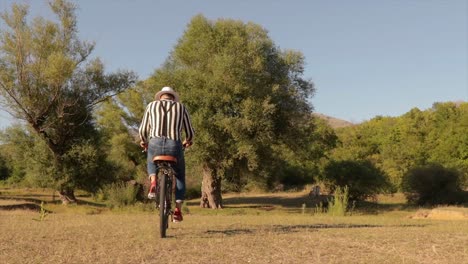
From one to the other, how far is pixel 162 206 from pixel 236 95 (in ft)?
66.3

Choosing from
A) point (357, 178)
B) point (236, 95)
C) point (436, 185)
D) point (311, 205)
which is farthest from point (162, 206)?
point (436, 185)

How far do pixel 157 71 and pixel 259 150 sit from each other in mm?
8504

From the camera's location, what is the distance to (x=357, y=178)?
34.5 meters

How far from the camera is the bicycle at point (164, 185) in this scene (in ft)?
22.2

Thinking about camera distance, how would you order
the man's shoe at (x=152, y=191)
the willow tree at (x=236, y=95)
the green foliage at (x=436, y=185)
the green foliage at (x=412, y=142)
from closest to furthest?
the man's shoe at (x=152, y=191) < the willow tree at (x=236, y=95) < the green foliage at (x=436, y=185) < the green foliage at (x=412, y=142)

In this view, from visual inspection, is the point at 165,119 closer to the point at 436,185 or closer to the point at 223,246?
the point at 223,246

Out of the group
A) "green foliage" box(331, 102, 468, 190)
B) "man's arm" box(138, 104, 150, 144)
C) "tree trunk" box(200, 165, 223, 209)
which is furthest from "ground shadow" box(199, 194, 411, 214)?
"man's arm" box(138, 104, 150, 144)

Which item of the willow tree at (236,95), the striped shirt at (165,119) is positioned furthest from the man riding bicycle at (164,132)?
the willow tree at (236,95)

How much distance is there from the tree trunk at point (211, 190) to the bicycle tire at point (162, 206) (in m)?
21.6

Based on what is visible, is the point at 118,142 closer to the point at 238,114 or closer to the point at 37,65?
the point at 37,65

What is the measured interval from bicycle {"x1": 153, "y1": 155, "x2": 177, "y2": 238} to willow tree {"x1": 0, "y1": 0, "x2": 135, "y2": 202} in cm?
2090

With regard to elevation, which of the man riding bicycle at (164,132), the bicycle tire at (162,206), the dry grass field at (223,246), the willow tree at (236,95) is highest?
the willow tree at (236,95)

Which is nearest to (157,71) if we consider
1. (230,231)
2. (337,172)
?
(337,172)

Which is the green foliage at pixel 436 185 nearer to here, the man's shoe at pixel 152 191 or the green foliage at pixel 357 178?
the green foliage at pixel 357 178
